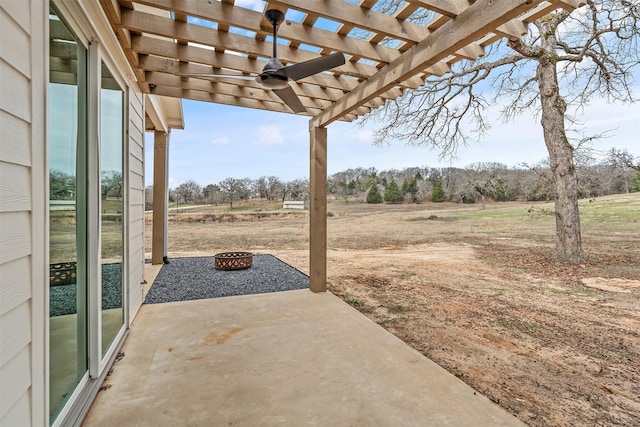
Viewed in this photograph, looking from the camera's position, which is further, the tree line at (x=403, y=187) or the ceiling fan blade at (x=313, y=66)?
the tree line at (x=403, y=187)

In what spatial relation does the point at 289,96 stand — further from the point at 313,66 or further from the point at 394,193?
the point at 394,193

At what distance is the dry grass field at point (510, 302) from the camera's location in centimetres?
196

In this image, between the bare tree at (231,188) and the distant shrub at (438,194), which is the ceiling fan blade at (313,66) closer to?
the bare tree at (231,188)

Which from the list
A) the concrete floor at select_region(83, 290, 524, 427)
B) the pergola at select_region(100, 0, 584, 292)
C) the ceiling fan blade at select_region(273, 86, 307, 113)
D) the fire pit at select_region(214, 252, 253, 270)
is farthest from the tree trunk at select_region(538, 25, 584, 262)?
the fire pit at select_region(214, 252, 253, 270)

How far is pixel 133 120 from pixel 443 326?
11.5ft

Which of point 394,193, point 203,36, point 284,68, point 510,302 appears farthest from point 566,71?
point 394,193

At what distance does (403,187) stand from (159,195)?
50.0 feet

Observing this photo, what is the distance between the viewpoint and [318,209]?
4000mm

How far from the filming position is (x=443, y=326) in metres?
2.98

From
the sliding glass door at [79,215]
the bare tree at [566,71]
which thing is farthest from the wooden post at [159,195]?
the bare tree at [566,71]

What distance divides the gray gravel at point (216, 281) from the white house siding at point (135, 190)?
660 millimetres

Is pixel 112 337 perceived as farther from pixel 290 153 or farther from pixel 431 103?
pixel 290 153

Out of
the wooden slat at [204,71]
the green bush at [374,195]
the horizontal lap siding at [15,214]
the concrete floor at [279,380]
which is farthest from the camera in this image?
the green bush at [374,195]

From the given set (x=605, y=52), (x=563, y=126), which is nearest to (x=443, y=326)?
(x=563, y=126)
